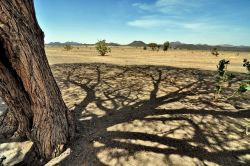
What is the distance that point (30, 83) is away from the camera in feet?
13.9

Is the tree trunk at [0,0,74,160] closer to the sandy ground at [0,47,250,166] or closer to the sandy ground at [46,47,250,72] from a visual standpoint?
the sandy ground at [0,47,250,166]

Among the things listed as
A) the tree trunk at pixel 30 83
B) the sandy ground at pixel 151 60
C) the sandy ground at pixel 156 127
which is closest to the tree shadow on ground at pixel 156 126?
the sandy ground at pixel 156 127

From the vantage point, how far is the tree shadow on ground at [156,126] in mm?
4633

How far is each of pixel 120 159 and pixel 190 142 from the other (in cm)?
165

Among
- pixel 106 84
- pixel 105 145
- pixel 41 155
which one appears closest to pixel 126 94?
pixel 106 84

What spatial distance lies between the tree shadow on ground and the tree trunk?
1.78 feet

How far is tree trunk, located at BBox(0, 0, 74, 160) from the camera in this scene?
3.82 metres

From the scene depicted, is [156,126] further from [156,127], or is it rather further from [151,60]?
[151,60]

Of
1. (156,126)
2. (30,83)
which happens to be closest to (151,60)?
(156,126)

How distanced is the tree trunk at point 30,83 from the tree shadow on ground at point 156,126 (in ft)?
1.78

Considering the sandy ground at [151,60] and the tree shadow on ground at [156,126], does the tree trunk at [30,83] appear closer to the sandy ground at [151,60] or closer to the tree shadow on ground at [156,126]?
the tree shadow on ground at [156,126]

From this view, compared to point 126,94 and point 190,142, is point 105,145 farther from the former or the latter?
point 126,94

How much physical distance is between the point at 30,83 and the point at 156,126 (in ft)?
10.3

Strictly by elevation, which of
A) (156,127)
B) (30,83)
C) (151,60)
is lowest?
(156,127)
